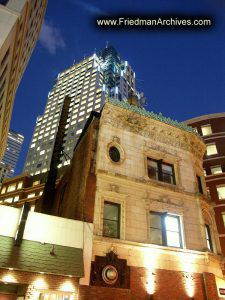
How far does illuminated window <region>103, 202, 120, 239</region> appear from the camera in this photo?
1430 cm

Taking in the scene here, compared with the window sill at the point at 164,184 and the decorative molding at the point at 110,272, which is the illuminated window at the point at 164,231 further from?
the decorative molding at the point at 110,272

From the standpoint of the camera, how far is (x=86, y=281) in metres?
12.2

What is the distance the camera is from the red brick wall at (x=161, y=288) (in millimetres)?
12195

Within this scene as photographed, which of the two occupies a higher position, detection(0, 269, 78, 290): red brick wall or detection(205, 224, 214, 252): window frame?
detection(205, 224, 214, 252): window frame

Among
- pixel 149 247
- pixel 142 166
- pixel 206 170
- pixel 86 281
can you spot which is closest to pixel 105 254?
pixel 86 281

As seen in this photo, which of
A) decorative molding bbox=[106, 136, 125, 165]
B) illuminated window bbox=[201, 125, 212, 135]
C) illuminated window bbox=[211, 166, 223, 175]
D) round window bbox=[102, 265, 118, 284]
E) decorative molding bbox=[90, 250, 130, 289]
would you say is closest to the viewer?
decorative molding bbox=[90, 250, 130, 289]

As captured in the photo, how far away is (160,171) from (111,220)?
18.6 ft

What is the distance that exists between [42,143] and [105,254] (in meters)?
111

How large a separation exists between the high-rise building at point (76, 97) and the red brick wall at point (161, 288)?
8398cm

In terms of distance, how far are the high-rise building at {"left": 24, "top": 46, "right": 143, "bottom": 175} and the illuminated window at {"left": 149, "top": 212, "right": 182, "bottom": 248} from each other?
3226 inches

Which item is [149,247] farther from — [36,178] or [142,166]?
[36,178]

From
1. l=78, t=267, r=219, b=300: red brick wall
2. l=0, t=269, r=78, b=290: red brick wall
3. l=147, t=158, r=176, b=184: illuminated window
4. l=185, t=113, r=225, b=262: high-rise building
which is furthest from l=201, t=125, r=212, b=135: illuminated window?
l=0, t=269, r=78, b=290: red brick wall

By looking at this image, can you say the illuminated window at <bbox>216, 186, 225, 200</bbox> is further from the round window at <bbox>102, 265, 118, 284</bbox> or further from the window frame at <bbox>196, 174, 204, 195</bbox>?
the round window at <bbox>102, 265, 118, 284</bbox>

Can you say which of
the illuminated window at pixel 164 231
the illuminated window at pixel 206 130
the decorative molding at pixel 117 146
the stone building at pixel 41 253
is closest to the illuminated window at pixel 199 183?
the illuminated window at pixel 164 231
